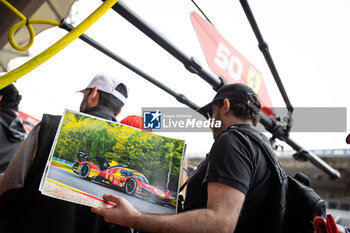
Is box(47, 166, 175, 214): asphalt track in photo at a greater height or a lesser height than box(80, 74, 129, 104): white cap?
lesser

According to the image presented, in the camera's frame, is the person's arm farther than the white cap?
No

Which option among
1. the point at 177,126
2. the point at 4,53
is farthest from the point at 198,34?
the point at 4,53

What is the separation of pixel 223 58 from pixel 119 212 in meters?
1.81

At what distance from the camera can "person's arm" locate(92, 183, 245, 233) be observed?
81 centimetres

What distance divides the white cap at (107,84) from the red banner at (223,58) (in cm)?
101

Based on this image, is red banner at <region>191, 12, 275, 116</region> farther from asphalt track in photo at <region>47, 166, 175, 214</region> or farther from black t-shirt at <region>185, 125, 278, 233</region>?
asphalt track in photo at <region>47, 166, 175, 214</region>

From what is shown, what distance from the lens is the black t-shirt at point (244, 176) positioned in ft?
2.98

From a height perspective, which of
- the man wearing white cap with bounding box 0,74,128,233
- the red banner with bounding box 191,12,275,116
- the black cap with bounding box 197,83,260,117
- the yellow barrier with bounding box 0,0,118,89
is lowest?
the man wearing white cap with bounding box 0,74,128,233

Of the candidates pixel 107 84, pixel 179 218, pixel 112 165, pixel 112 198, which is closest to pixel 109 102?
pixel 107 84

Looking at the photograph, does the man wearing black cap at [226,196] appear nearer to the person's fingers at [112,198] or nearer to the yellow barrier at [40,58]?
the person's fingers at [112,198]

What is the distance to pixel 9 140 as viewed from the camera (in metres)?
2.03

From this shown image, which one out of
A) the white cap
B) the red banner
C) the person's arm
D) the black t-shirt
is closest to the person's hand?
the person's arm

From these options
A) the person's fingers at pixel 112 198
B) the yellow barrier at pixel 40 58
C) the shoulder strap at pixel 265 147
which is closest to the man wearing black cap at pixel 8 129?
the yellow barrier at pixel 40 58

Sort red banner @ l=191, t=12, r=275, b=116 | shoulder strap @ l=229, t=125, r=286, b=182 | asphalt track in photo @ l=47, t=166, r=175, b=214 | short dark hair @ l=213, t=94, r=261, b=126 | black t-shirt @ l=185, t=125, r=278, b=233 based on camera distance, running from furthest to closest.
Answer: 1. red banner @ l=191, t=12, r=275, b=116
2. short dark hair @ l=213, t=94, r=261, b=126
3. shoulder strap @ l=229, t=125, r=286, b=182
4. black t-shirt @ l=185, t=125, r=278, b=233
5. asphalt track in photo @ l=47, t=166, r=175, b=214
